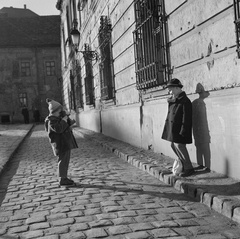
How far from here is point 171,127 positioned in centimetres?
522

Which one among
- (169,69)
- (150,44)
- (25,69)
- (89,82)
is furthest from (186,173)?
(25,69)

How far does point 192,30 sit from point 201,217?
10.1ft

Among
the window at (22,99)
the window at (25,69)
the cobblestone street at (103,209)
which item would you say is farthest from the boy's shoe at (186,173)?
the window at (25,69)

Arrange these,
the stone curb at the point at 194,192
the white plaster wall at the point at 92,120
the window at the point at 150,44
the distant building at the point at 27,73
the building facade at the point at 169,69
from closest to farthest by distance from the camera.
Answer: the stone curb at the point at 194,192 < the building facade at the point at 169,69 < the window at the point at 150,44 < the white plaster wall at the point at 92,120 < the distant building at the point at 27,73

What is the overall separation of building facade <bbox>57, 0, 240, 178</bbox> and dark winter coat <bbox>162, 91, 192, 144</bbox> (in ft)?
0.89

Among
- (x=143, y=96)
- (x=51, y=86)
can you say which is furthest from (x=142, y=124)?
(x=51, y=86)

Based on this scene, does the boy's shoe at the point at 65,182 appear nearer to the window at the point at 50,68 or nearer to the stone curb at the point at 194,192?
the stone curb at the point at 194,192

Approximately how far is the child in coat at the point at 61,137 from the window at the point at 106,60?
551 centimetres

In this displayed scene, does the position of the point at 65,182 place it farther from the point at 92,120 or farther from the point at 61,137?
the point at 92,120

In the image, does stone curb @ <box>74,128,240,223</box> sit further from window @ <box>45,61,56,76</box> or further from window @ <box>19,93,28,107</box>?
window @ <box>45,61,56,76</box>

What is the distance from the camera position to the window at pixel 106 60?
11.0m

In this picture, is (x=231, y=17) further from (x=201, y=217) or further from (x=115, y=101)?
(x=115, y=101)

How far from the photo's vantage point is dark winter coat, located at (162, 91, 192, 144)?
16.8 feet

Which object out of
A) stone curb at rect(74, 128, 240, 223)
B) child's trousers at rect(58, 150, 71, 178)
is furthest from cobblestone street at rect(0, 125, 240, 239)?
child's trousers at rect(58, 150, 71, 178)
